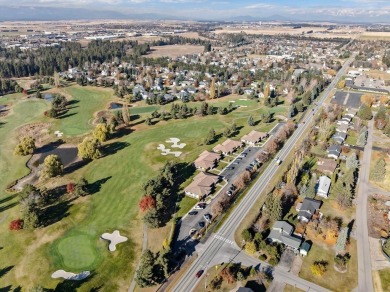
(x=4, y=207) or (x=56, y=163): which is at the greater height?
(x=56, y=163)

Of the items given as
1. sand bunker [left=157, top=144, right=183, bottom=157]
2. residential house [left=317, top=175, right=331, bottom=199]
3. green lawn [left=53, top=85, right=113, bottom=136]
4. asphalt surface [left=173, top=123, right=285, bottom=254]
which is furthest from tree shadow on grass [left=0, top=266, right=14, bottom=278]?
residential house [left=317, top=175, right=331, bottom=199]

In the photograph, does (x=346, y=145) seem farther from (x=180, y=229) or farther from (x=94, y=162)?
(x=94, y=162)

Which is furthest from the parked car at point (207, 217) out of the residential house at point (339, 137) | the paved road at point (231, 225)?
the residential house at point (339, 137)

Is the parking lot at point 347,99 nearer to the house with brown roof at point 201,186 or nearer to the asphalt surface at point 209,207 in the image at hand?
the asphalt surface at point 209,207

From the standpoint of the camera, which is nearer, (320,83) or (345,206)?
(345,206)

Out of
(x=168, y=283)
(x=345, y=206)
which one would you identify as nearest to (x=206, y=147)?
(x=345, y=206)

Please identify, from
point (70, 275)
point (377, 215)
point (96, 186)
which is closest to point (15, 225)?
point (70, 275)
